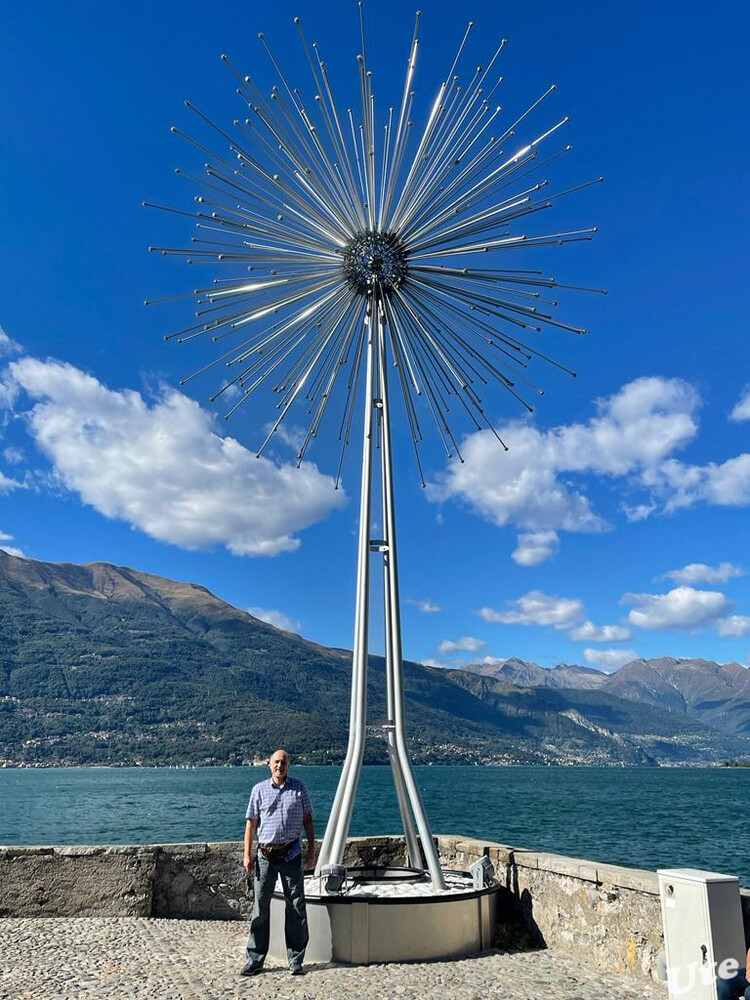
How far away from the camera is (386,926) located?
6.63m

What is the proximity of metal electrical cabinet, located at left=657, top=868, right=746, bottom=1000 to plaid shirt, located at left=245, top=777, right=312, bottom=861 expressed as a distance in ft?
9.43

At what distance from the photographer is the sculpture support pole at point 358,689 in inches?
303

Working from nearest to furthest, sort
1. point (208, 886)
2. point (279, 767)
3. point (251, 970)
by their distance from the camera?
point (251, 970) < point (279, 767) < point (208, 886)

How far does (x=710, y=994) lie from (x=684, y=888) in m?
0.60

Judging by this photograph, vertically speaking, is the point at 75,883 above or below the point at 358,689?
below

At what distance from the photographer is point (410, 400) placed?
1026cm

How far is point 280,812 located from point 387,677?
2.35 metres

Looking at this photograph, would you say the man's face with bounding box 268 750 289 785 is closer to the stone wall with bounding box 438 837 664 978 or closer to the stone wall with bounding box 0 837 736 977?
the stone wall with bounding box 0 837 736 977

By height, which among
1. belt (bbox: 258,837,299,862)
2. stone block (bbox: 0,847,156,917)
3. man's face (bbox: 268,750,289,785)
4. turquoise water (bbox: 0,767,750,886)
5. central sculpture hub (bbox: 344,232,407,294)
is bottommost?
turquoise water (bbox: 0,767,750,886)

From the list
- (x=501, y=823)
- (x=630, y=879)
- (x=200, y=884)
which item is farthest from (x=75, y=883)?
(x=501, y=823)

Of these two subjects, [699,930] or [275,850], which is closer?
[699,930]

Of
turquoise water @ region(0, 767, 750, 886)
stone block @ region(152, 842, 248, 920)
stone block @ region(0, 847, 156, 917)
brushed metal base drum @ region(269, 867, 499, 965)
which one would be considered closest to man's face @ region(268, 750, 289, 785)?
brushed metal base drum @ region(269, 867, 499, 965)

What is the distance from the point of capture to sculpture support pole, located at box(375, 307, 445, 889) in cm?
786

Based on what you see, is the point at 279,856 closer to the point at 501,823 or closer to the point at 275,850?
the point at 275,850
